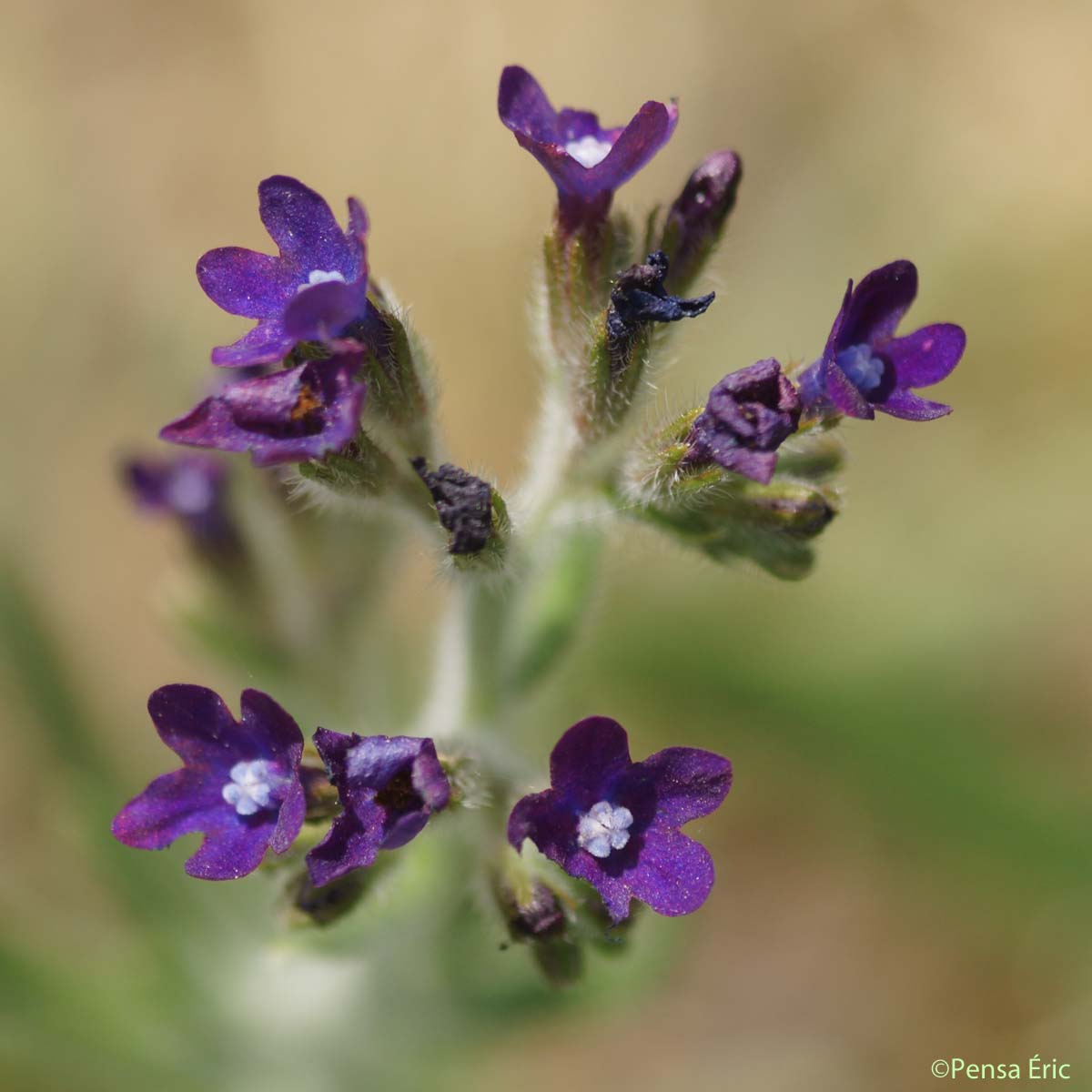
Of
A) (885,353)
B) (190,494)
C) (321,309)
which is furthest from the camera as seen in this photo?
(190,494)

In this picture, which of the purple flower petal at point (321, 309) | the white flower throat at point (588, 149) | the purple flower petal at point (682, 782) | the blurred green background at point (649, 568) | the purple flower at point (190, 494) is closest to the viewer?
the purple flower petal at point (321, 309)

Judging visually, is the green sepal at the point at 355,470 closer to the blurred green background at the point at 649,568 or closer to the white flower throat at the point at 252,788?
the white flower throat at the point at 252,788

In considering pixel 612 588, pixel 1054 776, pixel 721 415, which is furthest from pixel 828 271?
pixel 721 415

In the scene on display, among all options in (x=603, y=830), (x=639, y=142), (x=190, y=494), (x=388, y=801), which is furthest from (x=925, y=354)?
(x=190, y=494)

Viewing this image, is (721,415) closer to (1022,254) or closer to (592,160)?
(592,160)

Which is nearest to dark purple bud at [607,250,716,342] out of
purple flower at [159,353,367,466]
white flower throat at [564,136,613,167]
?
white flower throat at [564,136,613,167]

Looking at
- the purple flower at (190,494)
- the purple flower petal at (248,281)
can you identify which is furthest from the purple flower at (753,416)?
the purple flower at (190,494)

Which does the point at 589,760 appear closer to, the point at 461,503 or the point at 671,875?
the point at 671,875
